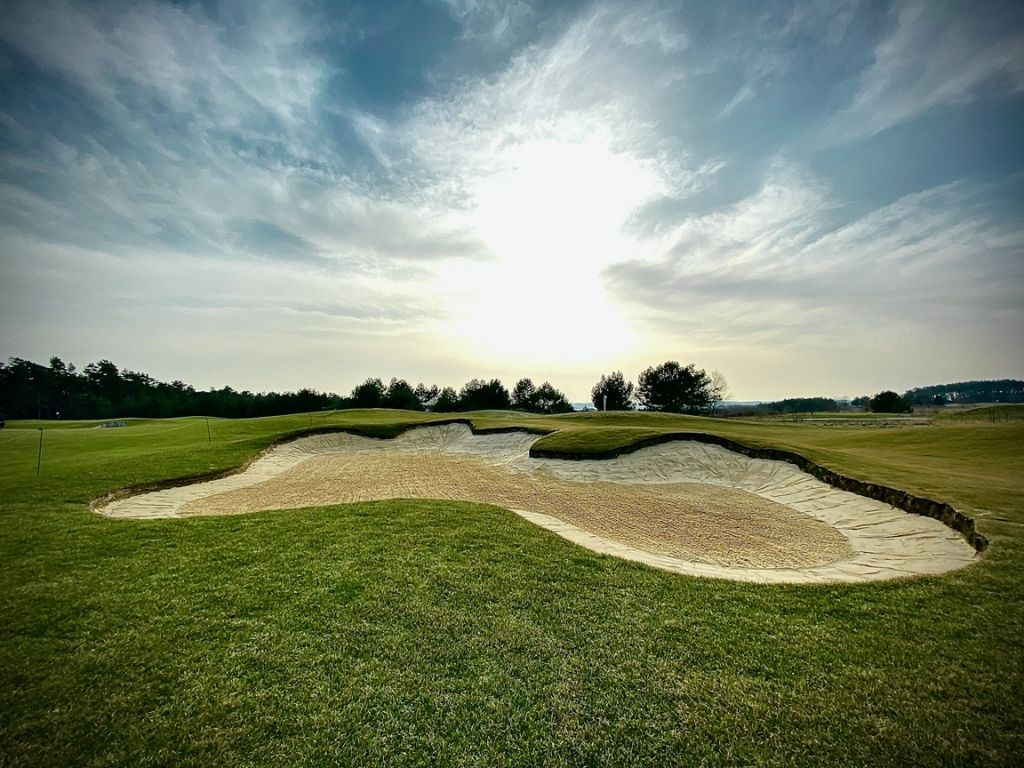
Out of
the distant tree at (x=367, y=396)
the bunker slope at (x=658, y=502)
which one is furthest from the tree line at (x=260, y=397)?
the bunker slope at (x=658, y=502)

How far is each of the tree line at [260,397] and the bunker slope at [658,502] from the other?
51.4m

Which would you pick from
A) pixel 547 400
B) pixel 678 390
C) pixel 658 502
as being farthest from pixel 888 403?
pixel 658 502

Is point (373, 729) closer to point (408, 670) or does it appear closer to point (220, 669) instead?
point (408, 670)

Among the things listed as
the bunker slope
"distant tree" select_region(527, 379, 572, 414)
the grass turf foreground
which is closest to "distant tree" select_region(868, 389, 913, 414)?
"distant tree" select_region(527, 379, 572, 414)

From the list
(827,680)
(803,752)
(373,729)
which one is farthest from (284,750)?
(827,680)

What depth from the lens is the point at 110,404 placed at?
7756 centimetres

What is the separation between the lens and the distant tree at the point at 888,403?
69375mm

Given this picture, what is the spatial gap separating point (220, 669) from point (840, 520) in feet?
39.3

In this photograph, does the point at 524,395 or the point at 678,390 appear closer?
the point at 678,390

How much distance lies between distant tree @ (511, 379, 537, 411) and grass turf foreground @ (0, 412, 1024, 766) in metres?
85.8

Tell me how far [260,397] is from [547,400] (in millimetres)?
56039

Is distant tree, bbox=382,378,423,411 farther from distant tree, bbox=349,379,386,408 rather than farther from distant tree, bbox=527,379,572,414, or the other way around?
distant tree, bbox=527,379,572,414

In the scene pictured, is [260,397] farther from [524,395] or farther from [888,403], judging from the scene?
[888,403]

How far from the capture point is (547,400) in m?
90.9
